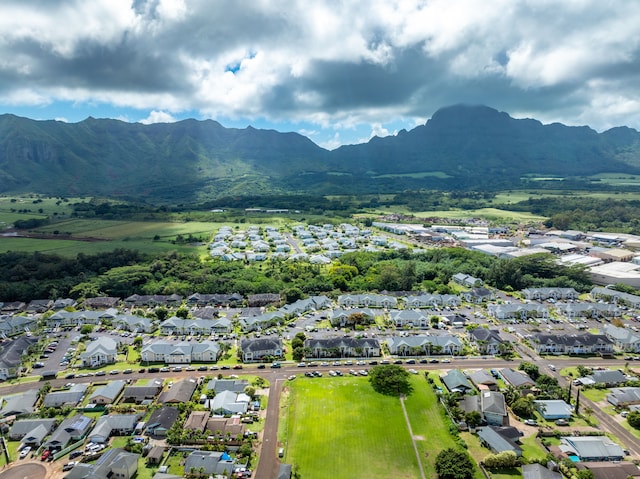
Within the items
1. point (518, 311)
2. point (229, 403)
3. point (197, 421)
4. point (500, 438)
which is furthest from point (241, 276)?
point (500, 438)

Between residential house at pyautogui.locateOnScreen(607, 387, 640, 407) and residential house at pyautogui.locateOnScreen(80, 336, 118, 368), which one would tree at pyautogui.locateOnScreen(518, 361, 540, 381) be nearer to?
residential house at pyautogui.locateOnScreen(607, 387, 640, 407)

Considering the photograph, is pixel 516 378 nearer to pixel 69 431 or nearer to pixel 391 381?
pixel 391 381

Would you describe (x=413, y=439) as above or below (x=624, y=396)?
below

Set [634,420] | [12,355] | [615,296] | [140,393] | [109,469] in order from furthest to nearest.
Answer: [615,296] < [12,355] < [140,393] < [634,420] < [109,469]

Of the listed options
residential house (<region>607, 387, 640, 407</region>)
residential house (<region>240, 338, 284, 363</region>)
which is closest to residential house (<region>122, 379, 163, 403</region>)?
residential house (<region>240, 338, 284, 363</region>)

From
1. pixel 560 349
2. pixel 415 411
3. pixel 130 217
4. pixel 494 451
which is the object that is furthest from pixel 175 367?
pixel 130 217

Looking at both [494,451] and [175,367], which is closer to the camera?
[494,451]

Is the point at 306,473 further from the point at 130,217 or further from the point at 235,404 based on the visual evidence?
the point at 130,217
